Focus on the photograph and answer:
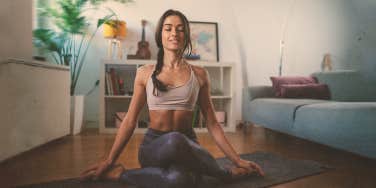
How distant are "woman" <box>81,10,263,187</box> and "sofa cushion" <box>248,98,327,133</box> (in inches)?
37.8

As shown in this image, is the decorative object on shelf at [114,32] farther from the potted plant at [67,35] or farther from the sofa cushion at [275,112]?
the sofa cushion at [275,112]

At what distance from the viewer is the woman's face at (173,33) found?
1.13 m

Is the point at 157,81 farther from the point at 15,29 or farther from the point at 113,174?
the point at 15,29

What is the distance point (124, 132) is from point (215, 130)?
43 centimetres

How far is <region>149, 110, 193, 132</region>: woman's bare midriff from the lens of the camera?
45.8 inches

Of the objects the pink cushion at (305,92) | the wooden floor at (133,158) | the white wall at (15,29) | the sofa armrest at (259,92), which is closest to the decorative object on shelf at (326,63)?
the pink cushion at (305,92)

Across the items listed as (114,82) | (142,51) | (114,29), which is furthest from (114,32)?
(114,82)

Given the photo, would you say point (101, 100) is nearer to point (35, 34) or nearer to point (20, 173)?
point (35, 34)

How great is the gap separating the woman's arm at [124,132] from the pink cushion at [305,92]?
185 cm

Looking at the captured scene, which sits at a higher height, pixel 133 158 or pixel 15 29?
pixel 15 29

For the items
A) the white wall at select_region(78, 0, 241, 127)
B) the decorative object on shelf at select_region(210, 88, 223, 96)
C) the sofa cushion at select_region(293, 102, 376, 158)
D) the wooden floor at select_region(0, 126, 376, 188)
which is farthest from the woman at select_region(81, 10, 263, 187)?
the white wall at select_region(78, 0, 241, 127)

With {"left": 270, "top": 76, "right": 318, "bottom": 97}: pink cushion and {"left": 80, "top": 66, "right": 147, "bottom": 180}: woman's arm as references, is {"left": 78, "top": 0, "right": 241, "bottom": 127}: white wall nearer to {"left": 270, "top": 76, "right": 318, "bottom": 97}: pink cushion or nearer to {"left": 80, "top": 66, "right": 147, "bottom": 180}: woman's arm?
{"left": 270, "top": 76, "right": 318, "bottom": 97}: pink cushion

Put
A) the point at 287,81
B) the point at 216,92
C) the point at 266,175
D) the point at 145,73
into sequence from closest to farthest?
the point at 145,73 < the point at 266,175 < the point at 287,81 < the point at 216,92

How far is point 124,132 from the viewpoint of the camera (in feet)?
3.76
